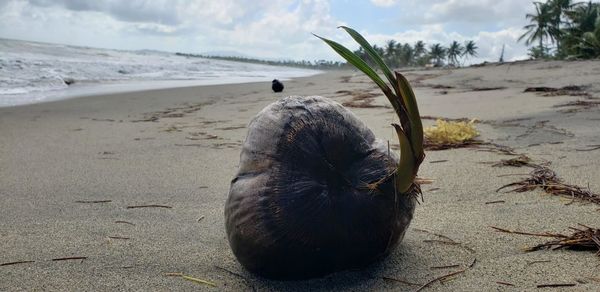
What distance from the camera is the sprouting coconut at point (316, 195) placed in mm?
1471

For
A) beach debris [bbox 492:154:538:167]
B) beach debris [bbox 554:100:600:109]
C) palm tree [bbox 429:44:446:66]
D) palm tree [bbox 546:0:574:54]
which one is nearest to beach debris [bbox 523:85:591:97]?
beach debris [bbox 554:100:600:109]

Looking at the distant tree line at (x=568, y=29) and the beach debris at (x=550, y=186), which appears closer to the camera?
the beach debris at (x=550, y=186)

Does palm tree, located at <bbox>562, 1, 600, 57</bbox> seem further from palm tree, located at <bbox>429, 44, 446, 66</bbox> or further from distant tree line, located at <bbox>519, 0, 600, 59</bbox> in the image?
palm tree, located at <bbox>429, 44, 446, 66</bbox>

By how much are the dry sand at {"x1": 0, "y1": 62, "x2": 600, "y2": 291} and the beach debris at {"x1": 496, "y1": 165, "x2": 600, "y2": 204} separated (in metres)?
0.06

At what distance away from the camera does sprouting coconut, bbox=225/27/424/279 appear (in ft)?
4.83

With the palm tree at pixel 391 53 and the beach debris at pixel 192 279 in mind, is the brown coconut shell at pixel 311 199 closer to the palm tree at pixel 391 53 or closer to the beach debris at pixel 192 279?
the beach debris at pixel 192 279

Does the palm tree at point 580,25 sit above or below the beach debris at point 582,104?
above

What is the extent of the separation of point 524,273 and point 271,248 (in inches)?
31.6

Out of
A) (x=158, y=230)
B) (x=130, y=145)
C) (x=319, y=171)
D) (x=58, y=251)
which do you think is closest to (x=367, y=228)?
(x=319, y=171)

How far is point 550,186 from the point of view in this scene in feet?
7.90

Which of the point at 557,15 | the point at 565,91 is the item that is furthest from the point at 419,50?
the point at 565,91

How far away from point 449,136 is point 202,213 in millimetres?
2256

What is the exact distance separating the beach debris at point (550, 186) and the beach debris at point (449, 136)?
1.03 metres

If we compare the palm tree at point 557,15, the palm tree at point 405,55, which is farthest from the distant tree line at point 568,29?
the palm tree at point 405,55
